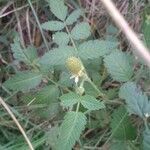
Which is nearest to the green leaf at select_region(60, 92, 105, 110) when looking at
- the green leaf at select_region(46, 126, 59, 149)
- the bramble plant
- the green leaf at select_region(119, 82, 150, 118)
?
the bramble plant

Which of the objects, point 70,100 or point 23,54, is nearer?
point 70,100

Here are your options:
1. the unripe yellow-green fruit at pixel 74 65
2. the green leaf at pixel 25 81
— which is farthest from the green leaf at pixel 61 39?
the unripe yellow-green fruit at pixel 74 65

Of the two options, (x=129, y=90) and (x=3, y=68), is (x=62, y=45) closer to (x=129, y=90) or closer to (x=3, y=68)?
(x=129, y=90)

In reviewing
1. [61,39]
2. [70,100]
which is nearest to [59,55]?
[61,39]

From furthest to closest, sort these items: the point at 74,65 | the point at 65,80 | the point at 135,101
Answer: the point at 65,80
the point at 135,101
the point at 74,65

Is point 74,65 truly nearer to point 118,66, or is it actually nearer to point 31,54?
point 118,66

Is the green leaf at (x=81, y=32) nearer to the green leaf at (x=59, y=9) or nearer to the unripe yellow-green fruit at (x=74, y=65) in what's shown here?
the green leaf at (x=59, y=9)

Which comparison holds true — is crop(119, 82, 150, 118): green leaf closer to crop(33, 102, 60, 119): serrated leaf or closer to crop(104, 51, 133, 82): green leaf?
crop(104, 51, 133, 82): green leaf
